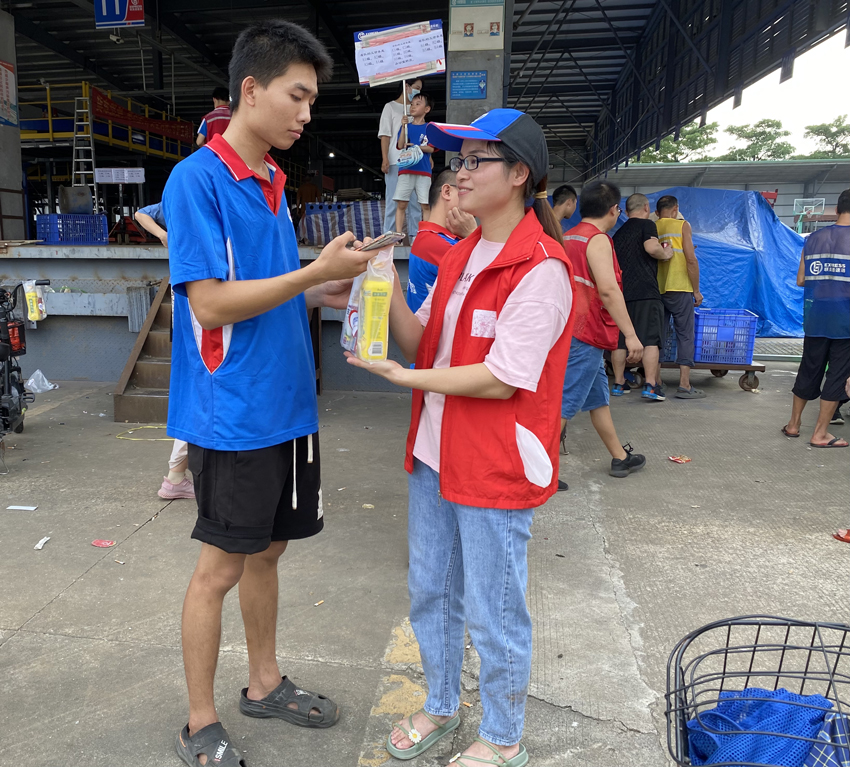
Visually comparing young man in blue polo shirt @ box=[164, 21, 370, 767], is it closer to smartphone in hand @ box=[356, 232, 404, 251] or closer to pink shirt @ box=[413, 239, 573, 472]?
smartphone in hand @ box=[356, 232, 404, 251]

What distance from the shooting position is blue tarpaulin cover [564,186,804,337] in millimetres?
11289

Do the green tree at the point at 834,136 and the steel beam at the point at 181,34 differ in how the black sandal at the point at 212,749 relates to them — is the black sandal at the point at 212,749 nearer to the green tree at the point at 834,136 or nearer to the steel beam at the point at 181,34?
the steel beam at the point at 181,34

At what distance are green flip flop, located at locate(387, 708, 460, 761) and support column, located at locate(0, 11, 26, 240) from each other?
34.9ft

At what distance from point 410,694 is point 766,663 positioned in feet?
4.59

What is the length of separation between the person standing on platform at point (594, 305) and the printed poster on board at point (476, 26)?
3.21 metres

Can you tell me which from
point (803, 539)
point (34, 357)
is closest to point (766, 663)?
point (803, 539)

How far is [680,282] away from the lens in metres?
7.54

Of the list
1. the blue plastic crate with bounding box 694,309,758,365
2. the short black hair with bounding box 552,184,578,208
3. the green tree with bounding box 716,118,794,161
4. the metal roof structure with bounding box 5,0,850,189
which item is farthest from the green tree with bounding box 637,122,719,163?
the short black hair with bounding box 552,184,578,208

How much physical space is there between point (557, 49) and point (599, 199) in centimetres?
904

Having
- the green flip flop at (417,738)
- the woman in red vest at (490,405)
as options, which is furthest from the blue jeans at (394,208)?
the green flip flop at (417,738)

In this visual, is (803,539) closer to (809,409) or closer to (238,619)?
(238,619)

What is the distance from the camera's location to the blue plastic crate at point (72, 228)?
9922 millimetres

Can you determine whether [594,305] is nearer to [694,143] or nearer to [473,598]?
[473,598]

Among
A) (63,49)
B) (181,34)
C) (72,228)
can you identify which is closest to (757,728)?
(72,228)
